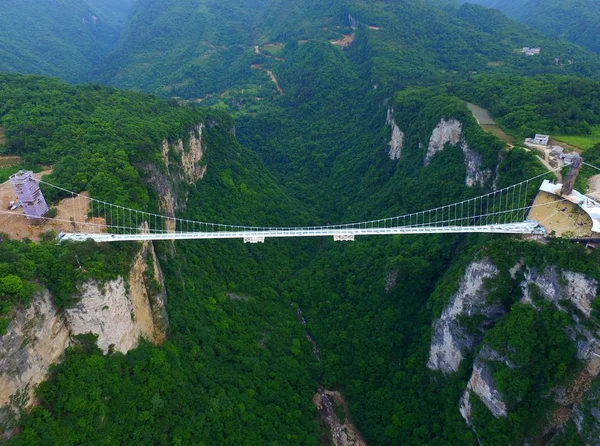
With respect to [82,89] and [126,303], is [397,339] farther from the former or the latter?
[82,89]

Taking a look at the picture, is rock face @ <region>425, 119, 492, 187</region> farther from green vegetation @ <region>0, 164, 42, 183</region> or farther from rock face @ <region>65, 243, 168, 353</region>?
green vegetation @ <region>0, 164, 42, 183</region>

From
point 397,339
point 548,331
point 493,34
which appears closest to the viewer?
point 548,331

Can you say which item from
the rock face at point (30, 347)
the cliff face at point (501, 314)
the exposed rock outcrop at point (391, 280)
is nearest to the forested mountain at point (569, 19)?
the exposed rock outcrop at point (391, 280)

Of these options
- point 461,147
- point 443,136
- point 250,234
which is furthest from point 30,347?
point 443,136

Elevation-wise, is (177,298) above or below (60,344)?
below

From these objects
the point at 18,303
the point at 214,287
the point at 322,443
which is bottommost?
the point at 322,443

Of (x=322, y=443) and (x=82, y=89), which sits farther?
(x=82, y=89)

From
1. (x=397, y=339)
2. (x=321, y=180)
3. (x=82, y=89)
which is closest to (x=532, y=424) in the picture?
(x=397, y=339)
